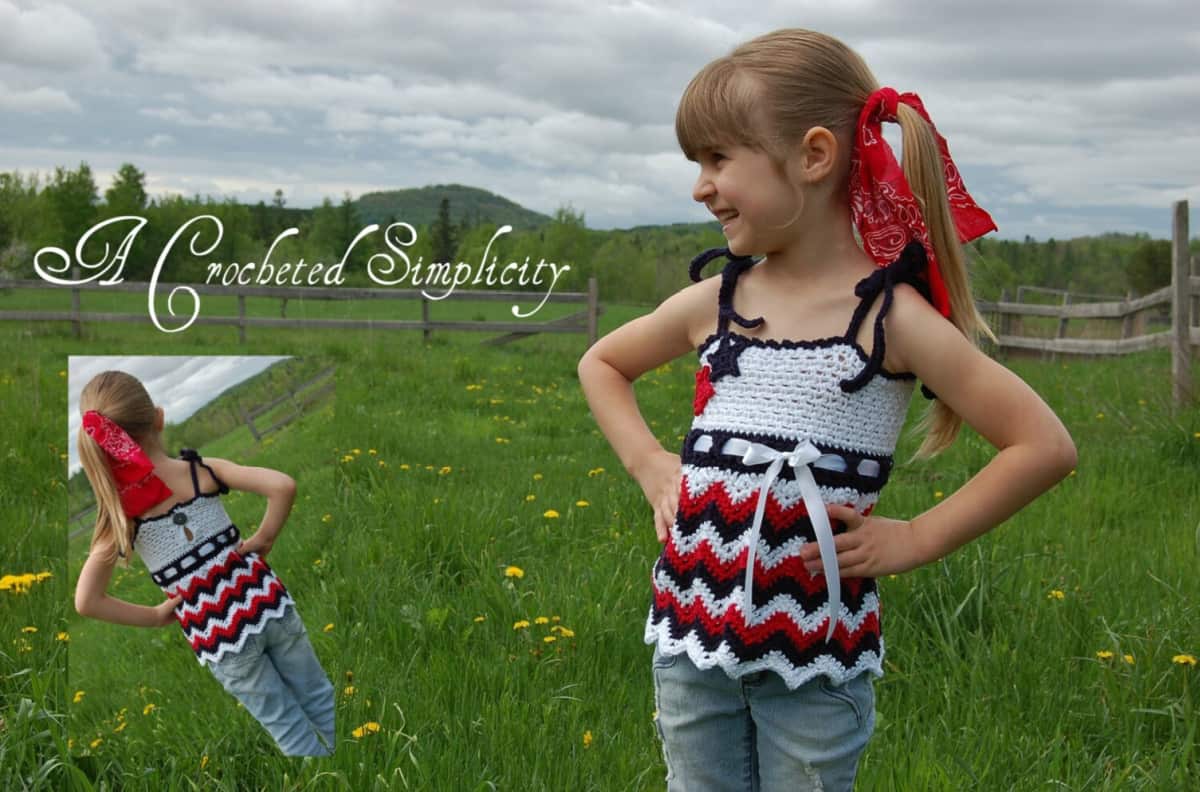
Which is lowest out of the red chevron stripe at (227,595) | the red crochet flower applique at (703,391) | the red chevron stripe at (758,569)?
the red chevron stripe at (227,595)

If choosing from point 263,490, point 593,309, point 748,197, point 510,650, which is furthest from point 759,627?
point 593,309

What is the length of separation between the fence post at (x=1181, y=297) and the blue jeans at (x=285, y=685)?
774 cm

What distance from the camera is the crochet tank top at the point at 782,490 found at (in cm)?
184

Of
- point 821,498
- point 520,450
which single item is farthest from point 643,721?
point 520,450

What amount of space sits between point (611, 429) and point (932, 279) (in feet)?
2.28

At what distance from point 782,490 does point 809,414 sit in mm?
141

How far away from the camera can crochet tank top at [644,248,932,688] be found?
6.03ft

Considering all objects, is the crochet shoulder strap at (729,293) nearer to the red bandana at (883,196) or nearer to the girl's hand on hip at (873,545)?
the red bandana at (883,196)

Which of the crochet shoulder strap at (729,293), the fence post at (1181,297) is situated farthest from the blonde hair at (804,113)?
the fence post at (1181,297)

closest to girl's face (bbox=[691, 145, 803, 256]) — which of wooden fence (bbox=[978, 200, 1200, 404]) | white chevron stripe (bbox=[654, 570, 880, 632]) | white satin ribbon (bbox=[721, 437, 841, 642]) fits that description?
white satin ribbon (bbox=[721, 437, 841, 642])

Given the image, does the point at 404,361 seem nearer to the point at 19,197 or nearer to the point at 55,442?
the point at 55,442

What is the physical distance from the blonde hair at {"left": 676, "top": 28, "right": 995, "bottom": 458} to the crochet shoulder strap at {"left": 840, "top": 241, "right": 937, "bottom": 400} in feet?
0.26

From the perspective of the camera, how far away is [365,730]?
2562mm

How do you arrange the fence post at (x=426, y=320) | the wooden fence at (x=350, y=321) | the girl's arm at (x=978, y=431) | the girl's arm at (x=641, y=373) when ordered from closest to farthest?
the girl's arm at (x=978, y=431)
the girl's arm at (x=641, y=373)
the wooden fence at (x=350, y=321)
the fence post at (x=426, y=320)
